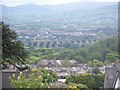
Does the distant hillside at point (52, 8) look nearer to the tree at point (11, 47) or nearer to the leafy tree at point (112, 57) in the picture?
the tree at point (11, 47)

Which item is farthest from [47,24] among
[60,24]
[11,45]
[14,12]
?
[11,45]

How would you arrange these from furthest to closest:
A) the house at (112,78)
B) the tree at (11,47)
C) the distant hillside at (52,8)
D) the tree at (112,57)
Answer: the tree at (112,57)
the distant hillside at (52,8)
the house at (112,78)
the tree at (11,47)

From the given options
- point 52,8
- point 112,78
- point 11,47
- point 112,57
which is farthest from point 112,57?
point 11,47

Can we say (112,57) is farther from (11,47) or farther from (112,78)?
(11,47)

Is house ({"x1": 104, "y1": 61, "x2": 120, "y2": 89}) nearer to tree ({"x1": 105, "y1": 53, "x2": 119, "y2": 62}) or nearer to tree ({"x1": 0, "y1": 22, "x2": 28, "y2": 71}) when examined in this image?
tree ({"x1": 0, "y1": 22, "x2": 28, "y2": 71})

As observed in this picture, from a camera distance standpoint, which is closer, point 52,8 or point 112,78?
point 112,78

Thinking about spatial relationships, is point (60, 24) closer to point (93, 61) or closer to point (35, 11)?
point (35, 11)

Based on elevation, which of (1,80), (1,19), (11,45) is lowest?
(1,80)

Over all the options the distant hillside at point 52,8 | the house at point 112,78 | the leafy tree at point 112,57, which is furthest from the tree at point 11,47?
the leafy tree at point 112,57

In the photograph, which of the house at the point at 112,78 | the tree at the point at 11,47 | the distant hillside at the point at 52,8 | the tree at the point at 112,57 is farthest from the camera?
the tree at the point at 112,57
